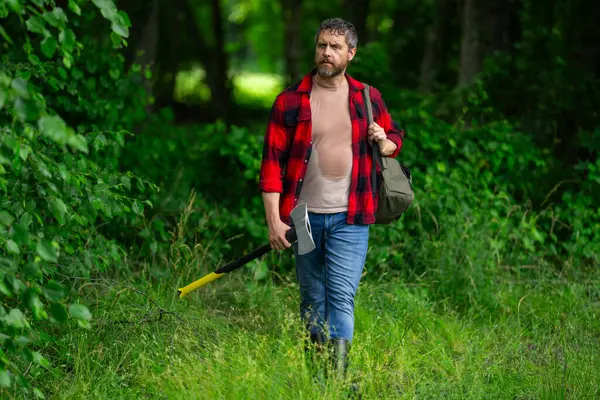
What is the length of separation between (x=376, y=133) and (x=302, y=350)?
1147 mm

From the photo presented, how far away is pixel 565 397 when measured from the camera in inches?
172

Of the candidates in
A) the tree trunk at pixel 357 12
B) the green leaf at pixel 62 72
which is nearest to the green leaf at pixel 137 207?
the green leaf at pixel 62 72

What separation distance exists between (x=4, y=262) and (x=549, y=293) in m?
4.13

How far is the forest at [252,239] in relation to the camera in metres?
4.10

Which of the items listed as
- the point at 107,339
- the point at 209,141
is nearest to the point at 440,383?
the point at 107,339

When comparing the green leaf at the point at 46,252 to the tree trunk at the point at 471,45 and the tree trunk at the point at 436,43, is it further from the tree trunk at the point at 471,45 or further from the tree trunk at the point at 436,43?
the tree trunk at the point at 436,43

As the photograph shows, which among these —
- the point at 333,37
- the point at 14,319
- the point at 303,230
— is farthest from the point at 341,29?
the point at 14,319

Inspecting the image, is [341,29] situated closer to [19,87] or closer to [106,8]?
[106,8]

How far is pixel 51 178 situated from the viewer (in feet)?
14.4

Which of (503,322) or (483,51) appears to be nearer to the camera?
(503,322)

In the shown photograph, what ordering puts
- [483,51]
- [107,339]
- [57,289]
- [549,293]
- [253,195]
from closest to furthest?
1. [57,289]
2. [107,339]
3. [549,293]
4. [253,195]
5. [483,51]

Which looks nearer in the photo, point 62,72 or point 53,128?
point 53,128

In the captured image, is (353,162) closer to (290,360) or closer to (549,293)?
(290,360)

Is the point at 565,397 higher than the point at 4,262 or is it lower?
lower
